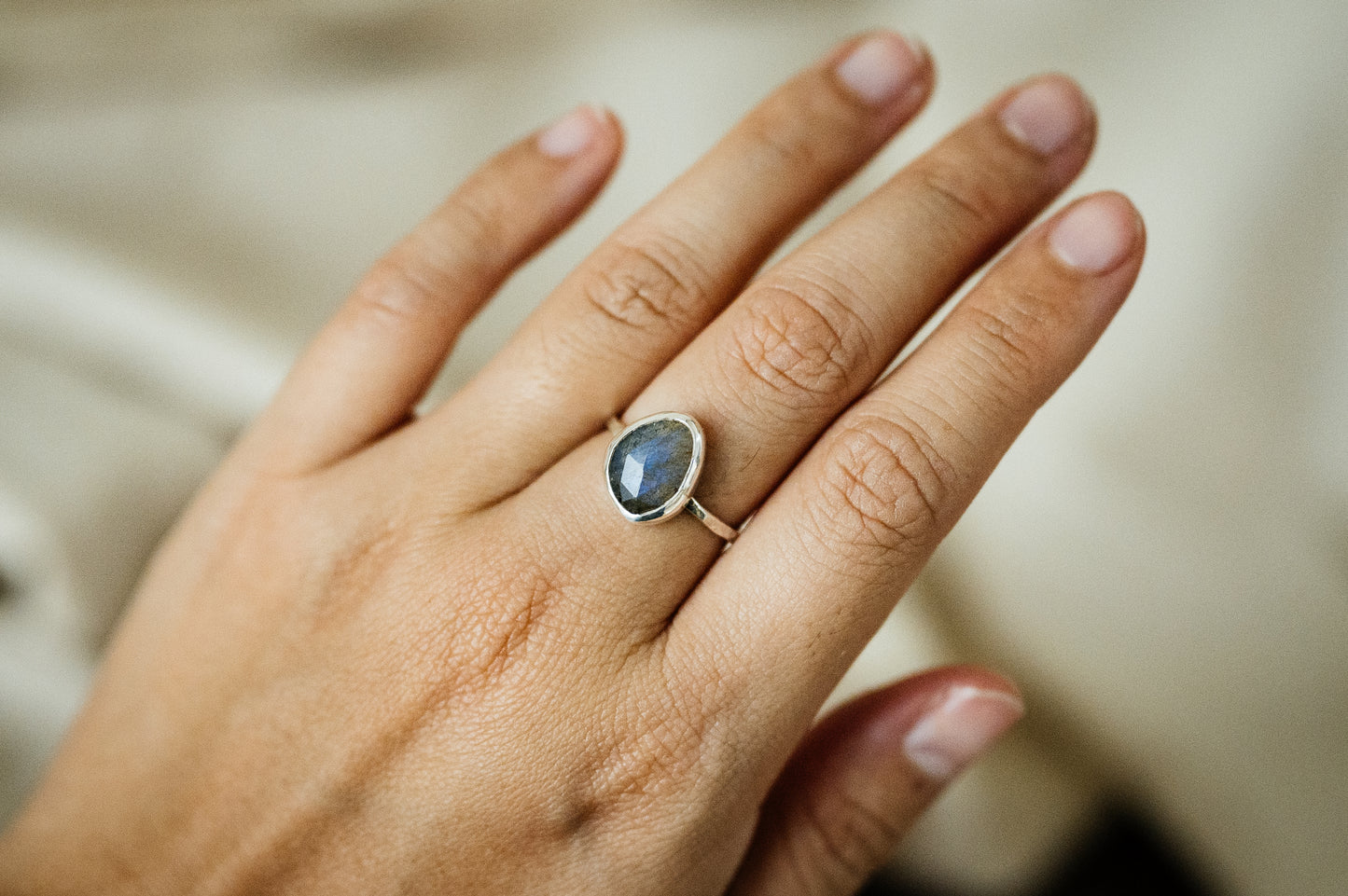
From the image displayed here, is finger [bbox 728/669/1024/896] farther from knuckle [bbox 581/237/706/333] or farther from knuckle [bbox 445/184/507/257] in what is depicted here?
knuckle [bbox 445/184/507/257]

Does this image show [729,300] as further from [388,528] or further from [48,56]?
[48,56]

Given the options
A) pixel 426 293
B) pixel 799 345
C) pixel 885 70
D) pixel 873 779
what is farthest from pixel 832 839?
pixel 885 70

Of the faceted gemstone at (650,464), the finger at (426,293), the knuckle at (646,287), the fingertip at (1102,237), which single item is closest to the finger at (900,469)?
the fingertip at (1102,237)

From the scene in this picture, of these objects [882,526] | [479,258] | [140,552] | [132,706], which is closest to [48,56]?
[140,552]

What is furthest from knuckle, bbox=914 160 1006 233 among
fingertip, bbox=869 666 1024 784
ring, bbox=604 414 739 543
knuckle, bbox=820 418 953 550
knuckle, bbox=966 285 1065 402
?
fingertip, bbox=869 666 1024 784

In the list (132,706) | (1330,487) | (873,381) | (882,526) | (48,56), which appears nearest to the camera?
(882,526)

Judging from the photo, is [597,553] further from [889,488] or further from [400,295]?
[400,295]
